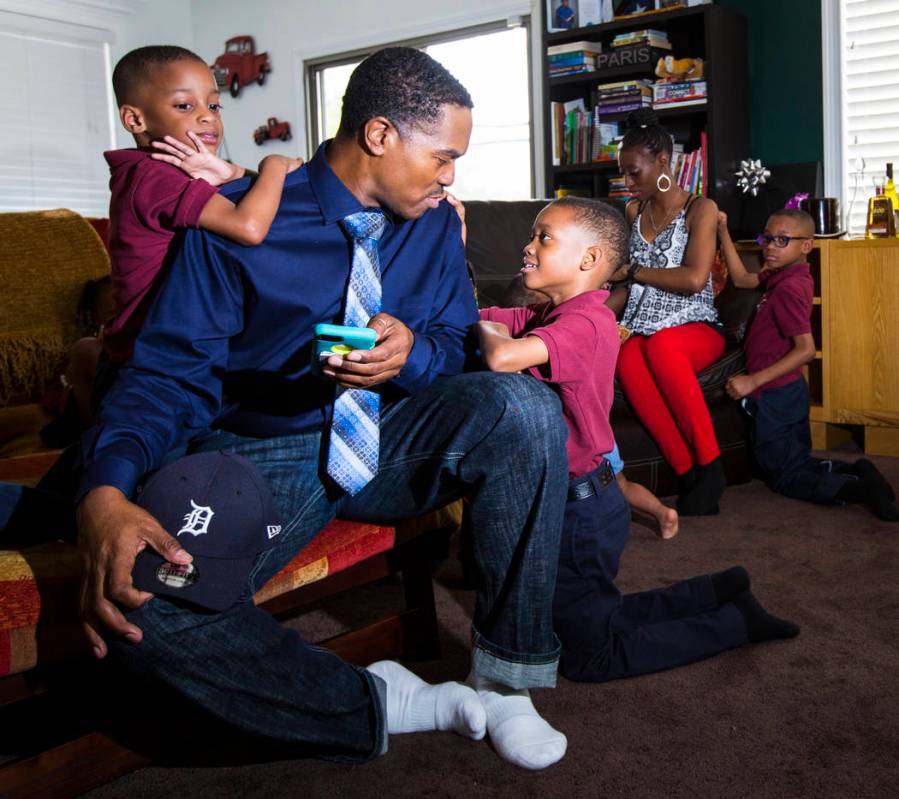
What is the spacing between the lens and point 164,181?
1.59 metres

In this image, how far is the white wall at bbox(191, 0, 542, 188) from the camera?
6102 mm

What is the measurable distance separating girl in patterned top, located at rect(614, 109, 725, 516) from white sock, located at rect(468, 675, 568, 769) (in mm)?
1473

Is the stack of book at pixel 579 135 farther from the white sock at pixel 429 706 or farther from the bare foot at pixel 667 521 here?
the white sock at pixel 429 706

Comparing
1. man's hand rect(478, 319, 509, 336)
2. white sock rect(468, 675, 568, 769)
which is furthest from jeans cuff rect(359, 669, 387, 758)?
man's hand rect(478, 319, 509, 336)

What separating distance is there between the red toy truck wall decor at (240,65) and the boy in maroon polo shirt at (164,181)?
210 inches

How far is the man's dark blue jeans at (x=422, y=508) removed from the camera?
1.25 m

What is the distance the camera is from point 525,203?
3.73 metres

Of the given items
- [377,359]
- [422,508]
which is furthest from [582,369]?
[377,359]

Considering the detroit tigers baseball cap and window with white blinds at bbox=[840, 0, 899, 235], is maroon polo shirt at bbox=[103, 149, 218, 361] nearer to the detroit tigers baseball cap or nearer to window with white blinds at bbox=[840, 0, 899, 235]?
the detroit tigers baseball cap

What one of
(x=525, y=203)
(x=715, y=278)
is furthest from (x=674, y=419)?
(x=525, y=203)

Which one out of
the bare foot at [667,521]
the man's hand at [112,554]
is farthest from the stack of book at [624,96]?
the man's hand at [112,554]

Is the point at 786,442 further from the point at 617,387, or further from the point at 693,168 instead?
the point at 693,168

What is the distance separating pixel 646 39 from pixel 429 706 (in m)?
4.00

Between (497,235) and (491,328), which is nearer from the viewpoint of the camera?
(491,328)
